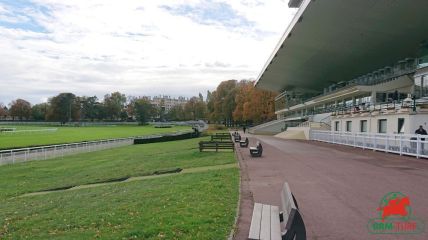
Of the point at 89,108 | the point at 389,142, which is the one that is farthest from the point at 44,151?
the point at 89,108

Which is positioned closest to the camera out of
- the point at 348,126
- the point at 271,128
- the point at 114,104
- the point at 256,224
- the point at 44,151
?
the point at 256,224

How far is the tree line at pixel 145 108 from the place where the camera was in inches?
4355

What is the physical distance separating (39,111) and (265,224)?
183173 millimetres

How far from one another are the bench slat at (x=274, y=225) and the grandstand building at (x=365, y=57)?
22.3 metres

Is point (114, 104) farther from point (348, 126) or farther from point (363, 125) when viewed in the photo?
point (363, 125)

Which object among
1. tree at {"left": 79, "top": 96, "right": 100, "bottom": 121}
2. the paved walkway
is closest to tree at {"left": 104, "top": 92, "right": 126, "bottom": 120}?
tree at {"left": 79, "top": 96, "right": 100, "bottom": 121}

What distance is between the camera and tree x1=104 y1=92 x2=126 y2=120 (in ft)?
572

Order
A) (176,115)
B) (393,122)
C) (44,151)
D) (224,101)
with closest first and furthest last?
(393,122) → (44,151) → (224,101) → (176,115)

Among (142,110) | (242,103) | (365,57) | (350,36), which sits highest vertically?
(350,36)

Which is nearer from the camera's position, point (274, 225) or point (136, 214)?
point (274, 225)

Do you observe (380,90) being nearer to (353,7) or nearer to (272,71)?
(353,7)

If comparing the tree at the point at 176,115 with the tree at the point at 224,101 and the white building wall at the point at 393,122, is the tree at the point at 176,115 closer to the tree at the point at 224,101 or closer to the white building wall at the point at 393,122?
the tree at the point at 224,101

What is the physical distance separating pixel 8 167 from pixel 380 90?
133 feet

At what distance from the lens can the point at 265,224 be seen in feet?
19.2
